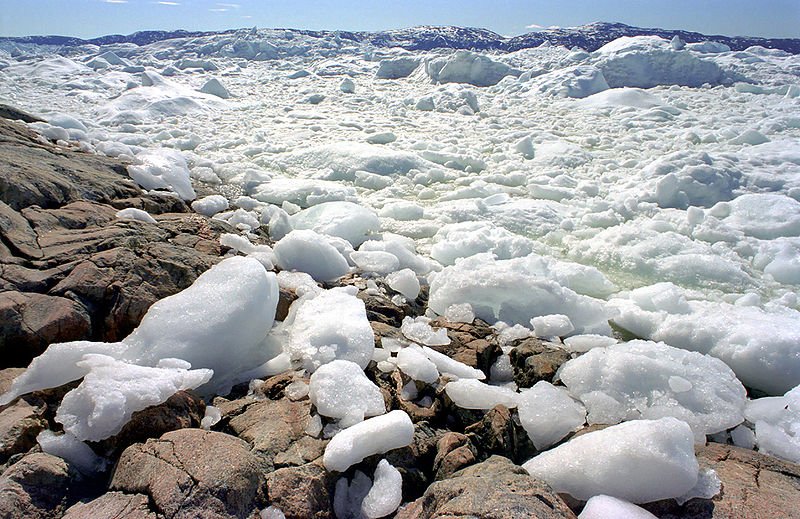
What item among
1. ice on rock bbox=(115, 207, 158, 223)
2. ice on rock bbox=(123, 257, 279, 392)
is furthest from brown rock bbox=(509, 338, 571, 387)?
ice on rock bbox=(115, 207, 158, 223)

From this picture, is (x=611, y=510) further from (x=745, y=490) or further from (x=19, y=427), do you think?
(x=19, y=427)

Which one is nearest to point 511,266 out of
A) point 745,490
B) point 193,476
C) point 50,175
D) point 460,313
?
point 460,313

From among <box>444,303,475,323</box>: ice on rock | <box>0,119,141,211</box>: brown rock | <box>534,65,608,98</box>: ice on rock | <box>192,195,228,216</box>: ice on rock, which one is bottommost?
<box>444,303,475,323</box>: ice on rock

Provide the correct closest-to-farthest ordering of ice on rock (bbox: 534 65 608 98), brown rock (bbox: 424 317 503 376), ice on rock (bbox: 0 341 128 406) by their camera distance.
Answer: ice on rock (bbox: 0 341 128 406), brown rock (bbox: 424 317 503 376), ice on rock (bbox: 534 65 608 98)

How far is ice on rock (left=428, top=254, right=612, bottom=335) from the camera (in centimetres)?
306

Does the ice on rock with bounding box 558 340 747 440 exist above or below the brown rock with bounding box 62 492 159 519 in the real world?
below

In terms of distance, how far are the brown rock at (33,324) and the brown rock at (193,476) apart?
2.72 feet

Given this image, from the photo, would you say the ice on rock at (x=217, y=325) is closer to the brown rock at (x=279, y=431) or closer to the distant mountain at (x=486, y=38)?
the brown rock at (x=279, y=431)

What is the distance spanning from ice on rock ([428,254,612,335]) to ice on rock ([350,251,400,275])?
0.46 m

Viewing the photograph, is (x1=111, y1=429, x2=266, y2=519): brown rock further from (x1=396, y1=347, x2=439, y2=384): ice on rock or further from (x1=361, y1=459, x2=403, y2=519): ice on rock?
(x1=396, y1=347, x2=439, y2=384): ice on rock

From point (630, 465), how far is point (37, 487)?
172 centimetres

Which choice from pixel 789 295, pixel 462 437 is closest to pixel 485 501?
pixel 462 437

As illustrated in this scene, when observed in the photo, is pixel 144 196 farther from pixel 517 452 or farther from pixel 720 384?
pixel 720 384

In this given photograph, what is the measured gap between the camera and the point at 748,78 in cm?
1416
